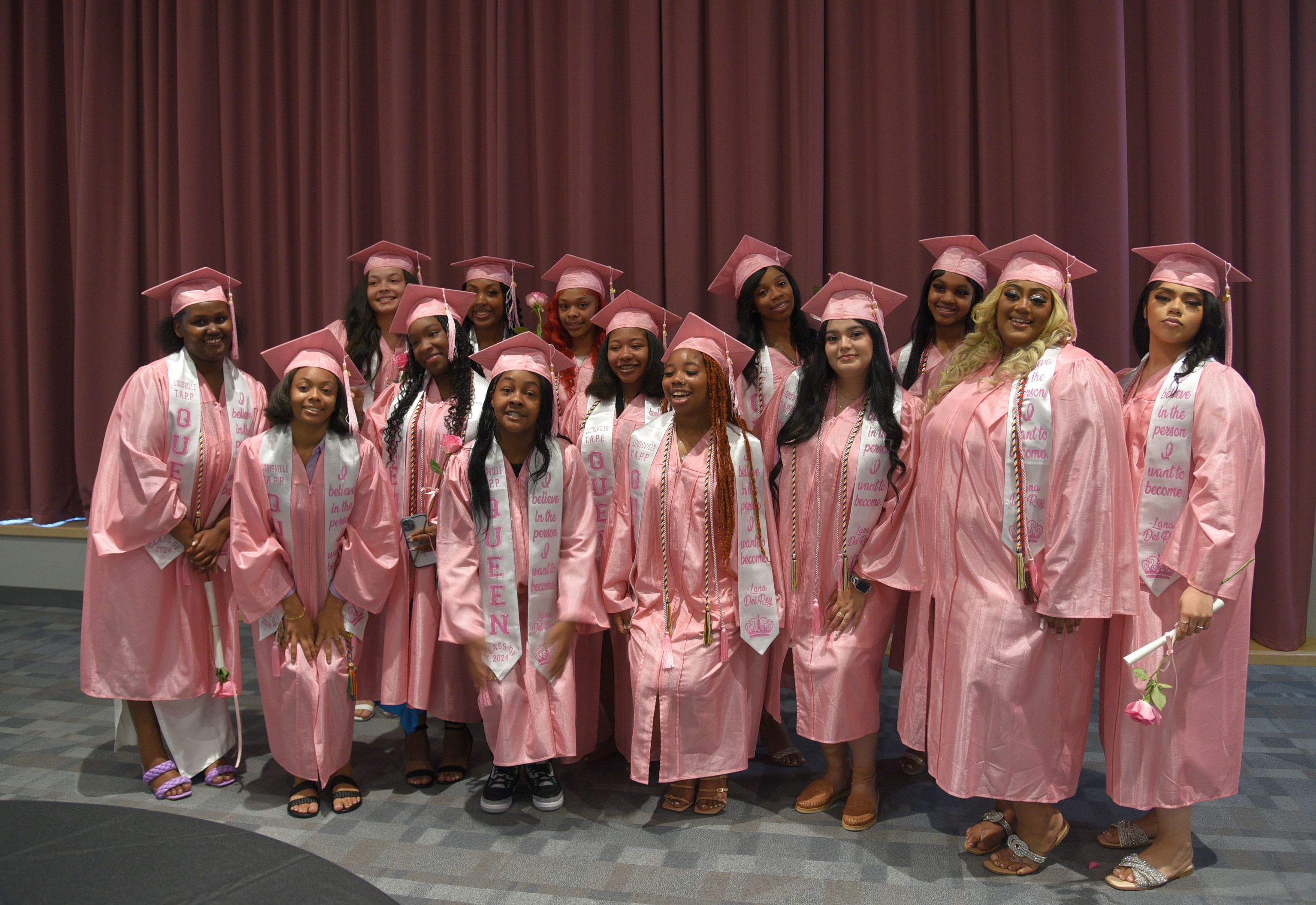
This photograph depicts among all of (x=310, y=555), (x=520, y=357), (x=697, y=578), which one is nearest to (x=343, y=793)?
(x=310, y=555)

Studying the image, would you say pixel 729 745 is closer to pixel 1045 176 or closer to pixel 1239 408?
pixel 1239 408

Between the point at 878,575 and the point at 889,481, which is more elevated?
the point at 889,481

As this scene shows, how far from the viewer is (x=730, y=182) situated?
5457 millimetres

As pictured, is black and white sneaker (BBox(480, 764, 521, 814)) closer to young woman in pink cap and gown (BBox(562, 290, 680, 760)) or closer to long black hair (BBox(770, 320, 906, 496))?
young woman in pink cap and gown (BBox(562, 290, 680, 760))

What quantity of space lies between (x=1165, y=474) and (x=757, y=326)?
1735 millimetres

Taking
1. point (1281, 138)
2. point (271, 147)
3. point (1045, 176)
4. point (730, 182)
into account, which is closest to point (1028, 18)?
point (1045, 176)

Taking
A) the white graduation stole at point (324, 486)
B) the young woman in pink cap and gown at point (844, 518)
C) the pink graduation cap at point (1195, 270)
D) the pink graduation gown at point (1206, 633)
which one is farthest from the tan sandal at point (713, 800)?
the pink graduation cap at point (1195, 270)

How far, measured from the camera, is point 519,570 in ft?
11.7

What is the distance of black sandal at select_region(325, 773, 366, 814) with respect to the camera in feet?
11.8

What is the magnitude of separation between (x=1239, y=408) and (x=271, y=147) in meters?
5.70

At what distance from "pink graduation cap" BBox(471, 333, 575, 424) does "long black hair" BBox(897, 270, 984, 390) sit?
1400mm

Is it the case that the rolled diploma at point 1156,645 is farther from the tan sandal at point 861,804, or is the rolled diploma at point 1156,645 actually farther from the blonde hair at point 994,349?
the tan sandal at point 861,804

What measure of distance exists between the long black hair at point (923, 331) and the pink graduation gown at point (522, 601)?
1.39 metres

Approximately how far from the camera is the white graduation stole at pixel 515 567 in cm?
351
